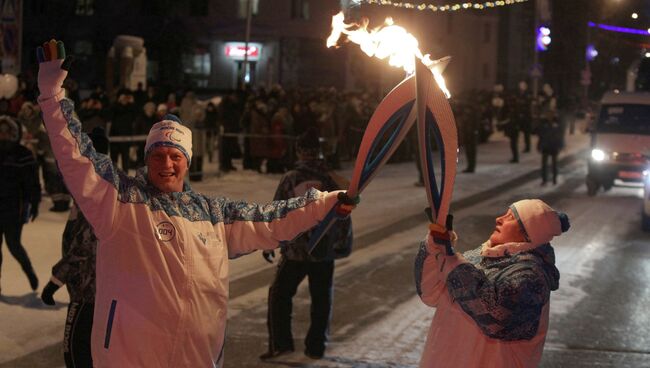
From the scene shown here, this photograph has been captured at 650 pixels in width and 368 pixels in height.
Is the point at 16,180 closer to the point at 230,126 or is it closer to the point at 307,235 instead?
the point at 307,235

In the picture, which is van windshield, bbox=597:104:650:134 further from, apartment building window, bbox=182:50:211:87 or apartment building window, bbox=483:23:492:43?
apartment building window, bbox=483:23:492:43

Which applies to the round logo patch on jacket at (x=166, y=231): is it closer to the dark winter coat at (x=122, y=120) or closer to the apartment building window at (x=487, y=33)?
the dark winter coat at (x=122, y=120)

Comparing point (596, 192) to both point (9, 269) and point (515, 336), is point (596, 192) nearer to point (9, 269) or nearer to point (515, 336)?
point (9, 269)

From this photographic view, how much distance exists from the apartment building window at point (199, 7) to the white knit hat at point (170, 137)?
168 ft

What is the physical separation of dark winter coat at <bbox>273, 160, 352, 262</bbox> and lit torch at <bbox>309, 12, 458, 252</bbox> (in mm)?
2425

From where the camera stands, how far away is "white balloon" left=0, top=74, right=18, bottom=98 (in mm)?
16641

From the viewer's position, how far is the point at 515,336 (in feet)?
15.2

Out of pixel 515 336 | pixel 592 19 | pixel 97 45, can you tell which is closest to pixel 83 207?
pixel 515 336

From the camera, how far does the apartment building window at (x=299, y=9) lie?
54.8m

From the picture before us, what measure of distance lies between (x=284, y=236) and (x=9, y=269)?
739 cm

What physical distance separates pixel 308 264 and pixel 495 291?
4102mm

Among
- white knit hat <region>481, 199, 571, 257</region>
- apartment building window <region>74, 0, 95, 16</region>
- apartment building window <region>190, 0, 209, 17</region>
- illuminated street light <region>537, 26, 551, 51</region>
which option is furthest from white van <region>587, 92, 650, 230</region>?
apartment building window <region>74, 0, 95, 16</region>

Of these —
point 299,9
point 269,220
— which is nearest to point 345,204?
point 269,220

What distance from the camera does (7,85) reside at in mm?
17078
